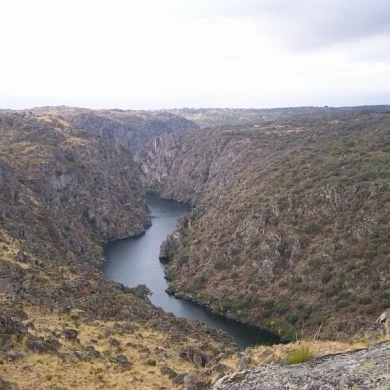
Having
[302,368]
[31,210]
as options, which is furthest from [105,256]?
[302,368]

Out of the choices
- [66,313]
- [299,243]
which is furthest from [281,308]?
[66,313]

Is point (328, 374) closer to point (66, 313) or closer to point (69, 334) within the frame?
point (69, 334)

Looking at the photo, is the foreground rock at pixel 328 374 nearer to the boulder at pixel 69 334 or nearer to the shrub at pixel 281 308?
the boulder at pixel 69 334

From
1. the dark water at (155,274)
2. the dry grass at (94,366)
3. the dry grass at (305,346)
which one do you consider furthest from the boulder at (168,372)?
the dark water at (155,274)

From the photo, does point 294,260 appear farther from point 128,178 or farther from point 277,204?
point 128,178

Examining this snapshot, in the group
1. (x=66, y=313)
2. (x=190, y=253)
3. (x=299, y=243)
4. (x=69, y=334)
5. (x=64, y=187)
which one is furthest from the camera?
(x=64, y=187)
